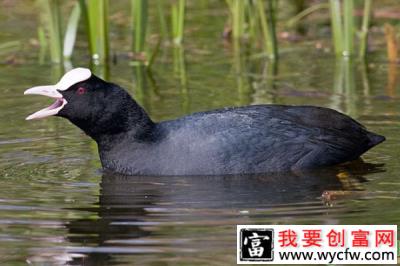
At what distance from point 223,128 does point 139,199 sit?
3.16ft

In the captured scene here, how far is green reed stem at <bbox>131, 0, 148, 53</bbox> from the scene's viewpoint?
10703 mm

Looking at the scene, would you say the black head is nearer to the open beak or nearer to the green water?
the open beak

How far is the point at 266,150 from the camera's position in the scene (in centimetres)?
769

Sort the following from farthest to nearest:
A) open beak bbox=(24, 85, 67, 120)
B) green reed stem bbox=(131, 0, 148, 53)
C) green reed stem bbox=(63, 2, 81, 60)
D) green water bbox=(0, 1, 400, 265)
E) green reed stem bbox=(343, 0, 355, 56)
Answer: green reed stem bbox=(63, 2, 81, 60) < green reed stem bbox=(131, 0, 148, 53) < green reed stem bbox=(343, 0, 355, 56) < open beak bbox=(24, 85, 67, 120) < green water bbox=(0, 1, 400, 265)

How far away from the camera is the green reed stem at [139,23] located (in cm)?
1070

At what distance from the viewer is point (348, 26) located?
424 inches

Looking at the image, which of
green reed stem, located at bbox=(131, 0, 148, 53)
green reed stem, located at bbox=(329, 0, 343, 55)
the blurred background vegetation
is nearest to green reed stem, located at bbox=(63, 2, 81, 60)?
the blurred background vegetation

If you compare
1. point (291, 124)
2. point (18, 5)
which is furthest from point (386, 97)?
point (18, 5)

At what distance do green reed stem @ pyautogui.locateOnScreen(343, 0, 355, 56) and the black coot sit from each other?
9.32 ft

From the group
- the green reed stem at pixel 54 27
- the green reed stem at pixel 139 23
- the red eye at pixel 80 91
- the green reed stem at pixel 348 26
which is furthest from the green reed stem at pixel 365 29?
the red eye at pixel 80 91

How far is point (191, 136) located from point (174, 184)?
0.40 metres

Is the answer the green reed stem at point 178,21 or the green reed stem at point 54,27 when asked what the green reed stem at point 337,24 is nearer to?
the green reed stem at point 178,21

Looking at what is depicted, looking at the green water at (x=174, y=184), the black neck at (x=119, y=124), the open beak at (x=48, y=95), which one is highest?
the open beak at (x=48, y=95)

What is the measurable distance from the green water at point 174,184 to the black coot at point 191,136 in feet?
0.37
